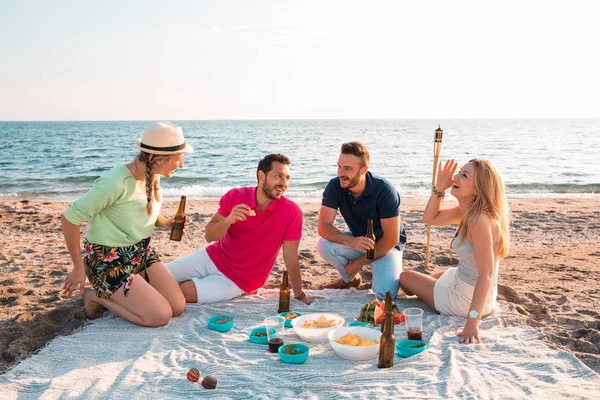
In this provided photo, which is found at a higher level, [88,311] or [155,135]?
[155,135]

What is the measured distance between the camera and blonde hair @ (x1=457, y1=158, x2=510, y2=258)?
14.9 feet

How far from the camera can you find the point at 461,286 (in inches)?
191

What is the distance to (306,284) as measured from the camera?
632 centimetres

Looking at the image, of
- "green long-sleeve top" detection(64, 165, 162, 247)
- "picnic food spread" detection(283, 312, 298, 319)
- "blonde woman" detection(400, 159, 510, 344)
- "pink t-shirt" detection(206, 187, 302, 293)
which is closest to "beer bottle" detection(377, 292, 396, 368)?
"blonde woman" detection(400, 159, 510, 344)

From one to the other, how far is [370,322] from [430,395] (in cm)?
137

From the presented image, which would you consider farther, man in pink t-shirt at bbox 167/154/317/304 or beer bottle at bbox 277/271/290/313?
man in pink t-shirt at bbox 167/154/317/304

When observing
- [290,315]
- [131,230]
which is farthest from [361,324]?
[131,230]

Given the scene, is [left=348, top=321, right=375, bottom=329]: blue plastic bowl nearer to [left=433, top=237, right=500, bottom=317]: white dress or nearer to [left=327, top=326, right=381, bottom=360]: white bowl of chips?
[left=327, top=326, right=381, bottom=360]: white bowl of chips

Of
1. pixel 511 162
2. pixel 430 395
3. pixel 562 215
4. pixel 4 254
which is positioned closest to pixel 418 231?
pixel 562 215

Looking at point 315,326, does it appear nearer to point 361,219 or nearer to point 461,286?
point 461,286

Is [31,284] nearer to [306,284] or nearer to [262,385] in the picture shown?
[306,284]

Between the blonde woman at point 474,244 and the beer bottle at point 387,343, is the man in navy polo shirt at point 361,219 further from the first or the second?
the beer bottle at point 387,343

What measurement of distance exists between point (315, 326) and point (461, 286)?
146cm

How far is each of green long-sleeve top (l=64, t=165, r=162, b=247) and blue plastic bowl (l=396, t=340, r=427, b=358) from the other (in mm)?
2567
